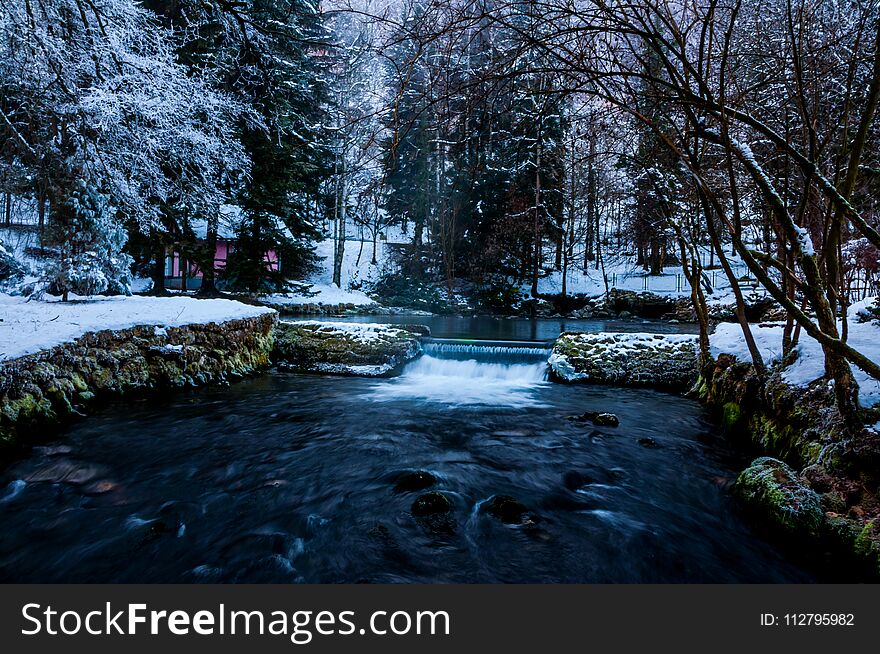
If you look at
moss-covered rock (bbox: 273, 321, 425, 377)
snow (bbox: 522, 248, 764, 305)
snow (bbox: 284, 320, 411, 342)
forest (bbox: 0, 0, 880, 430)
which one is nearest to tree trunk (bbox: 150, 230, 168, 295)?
forest (bbox: 0, 0, 880, 430)

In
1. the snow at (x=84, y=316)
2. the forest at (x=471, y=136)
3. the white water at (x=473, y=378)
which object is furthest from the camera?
the white water at (x=473, y=378)

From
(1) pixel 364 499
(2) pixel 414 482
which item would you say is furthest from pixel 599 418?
(1) pixel 364 499

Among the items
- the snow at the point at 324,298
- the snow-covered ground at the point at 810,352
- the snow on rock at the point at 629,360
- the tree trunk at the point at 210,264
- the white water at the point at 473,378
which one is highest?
the tree trunk at the point at 210,264

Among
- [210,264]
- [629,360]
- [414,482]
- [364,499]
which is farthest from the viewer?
[210,264]

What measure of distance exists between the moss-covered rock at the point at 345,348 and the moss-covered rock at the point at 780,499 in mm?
7856

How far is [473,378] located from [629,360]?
3.68m

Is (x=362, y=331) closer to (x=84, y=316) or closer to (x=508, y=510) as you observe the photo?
(x=84, y=316)

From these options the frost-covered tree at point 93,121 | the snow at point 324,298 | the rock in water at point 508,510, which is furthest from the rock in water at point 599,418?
the snow at point 324,298

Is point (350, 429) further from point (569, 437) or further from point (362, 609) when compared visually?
point (362, 609)

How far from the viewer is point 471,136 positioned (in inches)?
126

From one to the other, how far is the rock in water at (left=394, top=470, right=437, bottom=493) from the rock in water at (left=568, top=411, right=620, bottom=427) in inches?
131

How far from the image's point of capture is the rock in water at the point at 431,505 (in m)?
4.18

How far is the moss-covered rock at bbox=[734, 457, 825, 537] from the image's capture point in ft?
11.4

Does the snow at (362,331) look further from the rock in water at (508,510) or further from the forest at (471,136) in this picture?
the rock in water at (508,510)
